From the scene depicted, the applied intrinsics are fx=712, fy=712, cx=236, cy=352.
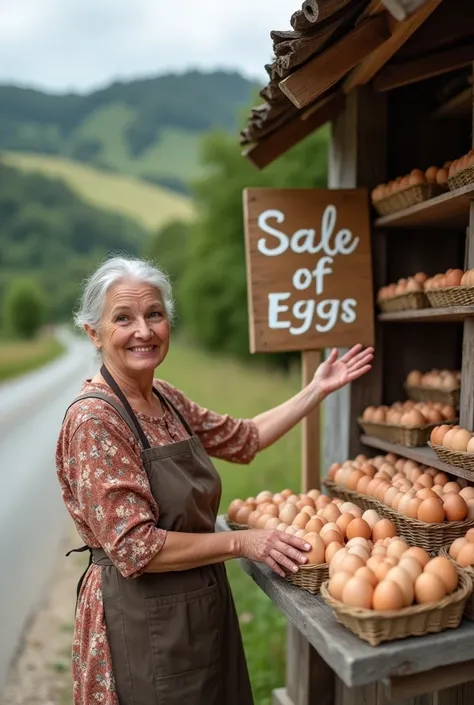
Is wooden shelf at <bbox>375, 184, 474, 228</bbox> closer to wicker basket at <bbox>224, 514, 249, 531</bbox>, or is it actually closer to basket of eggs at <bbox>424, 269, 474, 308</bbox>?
basket of eggs at <bbox>424, 269, 474, 308</bbox>

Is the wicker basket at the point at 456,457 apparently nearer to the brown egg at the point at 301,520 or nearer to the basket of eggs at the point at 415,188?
the brown egg at the point at 301,520

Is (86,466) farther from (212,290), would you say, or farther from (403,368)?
(212,290)

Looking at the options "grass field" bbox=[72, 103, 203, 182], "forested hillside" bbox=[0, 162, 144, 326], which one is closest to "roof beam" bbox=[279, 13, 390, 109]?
"forested hillside" bbox=[0, 162, 144, 326]

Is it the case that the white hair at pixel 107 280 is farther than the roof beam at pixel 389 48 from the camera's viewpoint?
Yes

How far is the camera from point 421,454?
284 cm

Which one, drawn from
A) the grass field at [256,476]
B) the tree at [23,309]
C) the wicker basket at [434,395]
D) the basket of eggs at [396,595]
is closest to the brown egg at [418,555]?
the basket of eggs at [396,595]

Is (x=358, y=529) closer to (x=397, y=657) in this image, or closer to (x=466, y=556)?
(x=466, y=556)

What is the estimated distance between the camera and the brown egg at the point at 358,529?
2348 mm

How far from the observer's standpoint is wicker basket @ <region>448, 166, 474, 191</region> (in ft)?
8.25

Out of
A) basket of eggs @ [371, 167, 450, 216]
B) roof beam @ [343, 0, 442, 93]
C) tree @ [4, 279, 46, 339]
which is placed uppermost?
tree @ [4, 279, 46, 339]

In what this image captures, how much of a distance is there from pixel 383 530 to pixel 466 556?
1.04 feet

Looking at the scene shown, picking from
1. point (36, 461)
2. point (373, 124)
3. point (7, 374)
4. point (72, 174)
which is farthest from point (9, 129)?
point (373, 124)

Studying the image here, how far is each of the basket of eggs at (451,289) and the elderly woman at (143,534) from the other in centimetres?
103

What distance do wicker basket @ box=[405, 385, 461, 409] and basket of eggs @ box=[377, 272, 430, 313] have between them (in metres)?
0.39
